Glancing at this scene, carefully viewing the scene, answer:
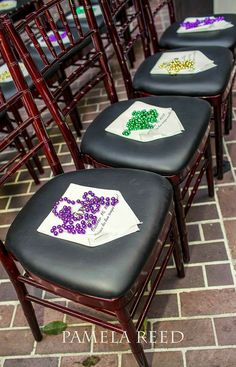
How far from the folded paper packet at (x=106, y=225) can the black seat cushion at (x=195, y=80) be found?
2.06ft

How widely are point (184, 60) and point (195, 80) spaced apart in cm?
14

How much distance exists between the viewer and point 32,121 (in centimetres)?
111

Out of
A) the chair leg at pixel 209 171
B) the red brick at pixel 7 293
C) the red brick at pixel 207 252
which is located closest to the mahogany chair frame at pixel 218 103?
the chair leg at pixel 209 171

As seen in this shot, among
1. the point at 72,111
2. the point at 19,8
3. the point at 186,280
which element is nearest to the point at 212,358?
the point at 186,280

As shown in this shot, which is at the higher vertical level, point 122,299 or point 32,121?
point 32,121

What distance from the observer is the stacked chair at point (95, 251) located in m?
0.85

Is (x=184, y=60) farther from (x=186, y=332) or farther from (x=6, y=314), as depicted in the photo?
(x=6, y=314)

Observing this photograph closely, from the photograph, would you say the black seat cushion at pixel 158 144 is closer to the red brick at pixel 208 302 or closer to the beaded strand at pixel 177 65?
the beaded strand at pixel 177 65

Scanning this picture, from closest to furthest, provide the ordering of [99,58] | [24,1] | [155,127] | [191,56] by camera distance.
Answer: [155,127] < [99,58] < [191,56] < [24,1]

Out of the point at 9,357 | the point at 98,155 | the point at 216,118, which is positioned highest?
the point at 98,155

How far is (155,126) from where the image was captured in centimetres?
119

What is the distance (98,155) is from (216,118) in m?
0.54

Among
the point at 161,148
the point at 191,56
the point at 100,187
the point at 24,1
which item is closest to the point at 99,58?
the point at 191,56

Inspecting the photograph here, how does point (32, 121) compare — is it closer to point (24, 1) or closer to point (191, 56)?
point (191, 56)
